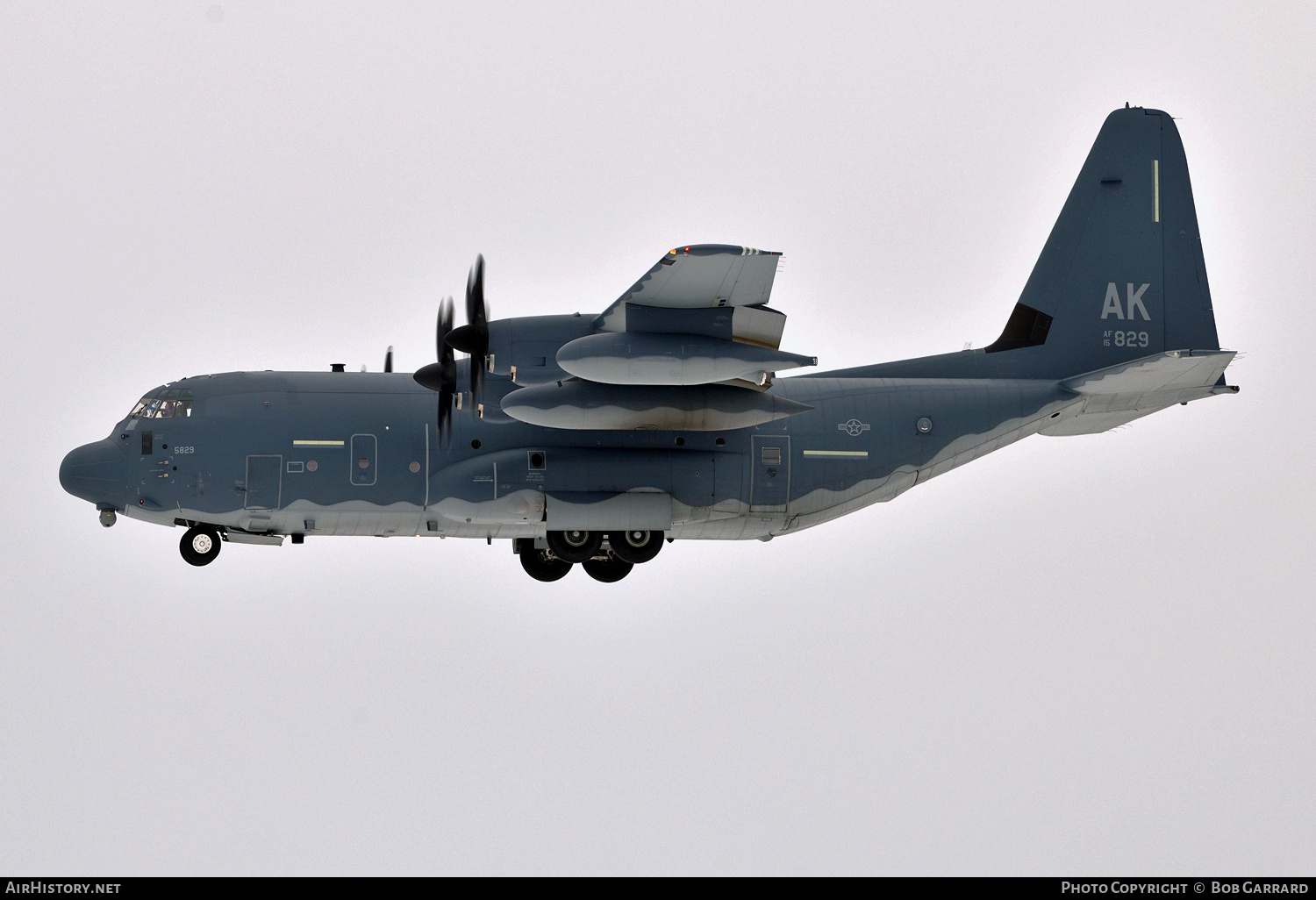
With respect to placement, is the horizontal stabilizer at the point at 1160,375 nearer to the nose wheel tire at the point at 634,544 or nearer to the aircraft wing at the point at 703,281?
the aircraft wing at the point at 703,281

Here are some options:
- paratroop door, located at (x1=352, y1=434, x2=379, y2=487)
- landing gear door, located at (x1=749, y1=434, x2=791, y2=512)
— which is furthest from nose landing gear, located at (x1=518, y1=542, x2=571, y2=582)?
landing gear door, located at (x1=749, y1=434, x2=791, y2=512)

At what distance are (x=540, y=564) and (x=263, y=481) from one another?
4776 millimetres

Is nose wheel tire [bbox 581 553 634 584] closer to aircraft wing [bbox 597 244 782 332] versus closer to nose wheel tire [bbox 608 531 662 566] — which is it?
nose wheel tire [bbox 608 531 662 566]

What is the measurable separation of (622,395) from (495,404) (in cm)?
195

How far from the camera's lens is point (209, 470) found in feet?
80.3

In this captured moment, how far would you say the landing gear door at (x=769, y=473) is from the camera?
82.9 ft

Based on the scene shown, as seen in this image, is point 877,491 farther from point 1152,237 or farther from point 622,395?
point 1152,237

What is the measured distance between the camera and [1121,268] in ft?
90.2

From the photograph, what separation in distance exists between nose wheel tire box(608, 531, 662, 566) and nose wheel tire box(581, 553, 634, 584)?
1347mm

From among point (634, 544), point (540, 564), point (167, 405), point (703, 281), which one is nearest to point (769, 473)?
point (634, 544)

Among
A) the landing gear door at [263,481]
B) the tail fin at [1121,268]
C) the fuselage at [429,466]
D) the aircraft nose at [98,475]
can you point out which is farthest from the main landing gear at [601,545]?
the tail fin at [1121,268]

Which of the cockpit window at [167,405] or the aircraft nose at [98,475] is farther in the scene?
the cockpit window at [167,405]

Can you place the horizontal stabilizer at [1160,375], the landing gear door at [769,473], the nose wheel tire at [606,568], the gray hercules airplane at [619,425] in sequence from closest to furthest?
the gray hercules airplane at [619,425], the horizontal stabilizer at [1160,375], the landing gear door at [769,473], the nose wheel tire at [606,568]

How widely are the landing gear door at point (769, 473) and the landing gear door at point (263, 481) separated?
23.4 ft
